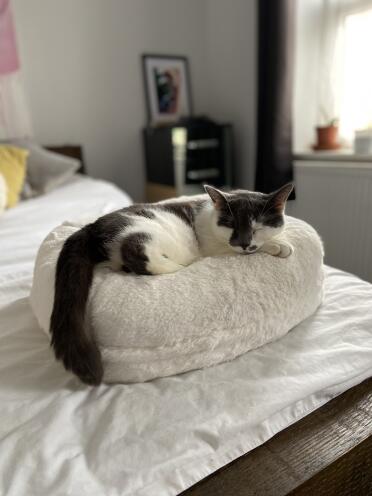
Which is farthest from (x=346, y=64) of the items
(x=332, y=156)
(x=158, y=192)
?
(x=158, y=192)

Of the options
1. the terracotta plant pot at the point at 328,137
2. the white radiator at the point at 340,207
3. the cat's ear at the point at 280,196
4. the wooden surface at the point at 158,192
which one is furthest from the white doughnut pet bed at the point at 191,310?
the wooden surface at the point at 158,192

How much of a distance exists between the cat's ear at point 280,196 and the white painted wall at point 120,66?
5.96 feet

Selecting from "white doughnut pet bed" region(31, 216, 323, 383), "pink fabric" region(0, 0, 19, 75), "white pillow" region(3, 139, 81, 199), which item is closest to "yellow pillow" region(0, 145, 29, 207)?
"white pillow" region(3, 139, 81, 199)

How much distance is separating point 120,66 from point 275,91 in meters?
1.25

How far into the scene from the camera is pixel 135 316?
22.5 inches

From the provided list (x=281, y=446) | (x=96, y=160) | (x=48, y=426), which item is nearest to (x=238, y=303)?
(x=281, y=446)

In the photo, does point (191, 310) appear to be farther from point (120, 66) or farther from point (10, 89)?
point (120, 66)

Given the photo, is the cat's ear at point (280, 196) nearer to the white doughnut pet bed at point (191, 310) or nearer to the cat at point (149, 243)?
the cat at point (149, 243)

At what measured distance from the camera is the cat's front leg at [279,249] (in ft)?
2.37

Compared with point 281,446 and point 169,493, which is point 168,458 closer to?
point 169,493

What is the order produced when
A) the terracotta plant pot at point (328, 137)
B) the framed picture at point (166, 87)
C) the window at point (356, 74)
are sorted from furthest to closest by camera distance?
1. the framed picture at point (166, 87)
2. the terracotta plant pot at point (328, 137)
3. the window at point (356, 74)

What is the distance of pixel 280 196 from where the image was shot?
77cm

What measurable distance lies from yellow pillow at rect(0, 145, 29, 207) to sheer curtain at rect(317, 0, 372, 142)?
1.77 m

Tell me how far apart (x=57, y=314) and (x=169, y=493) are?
313 millimetres
